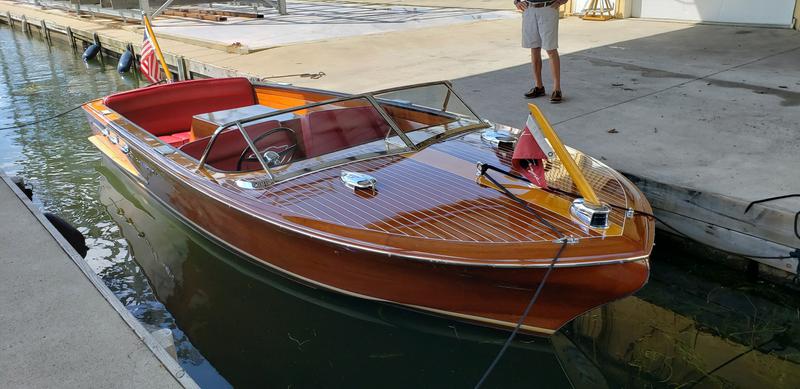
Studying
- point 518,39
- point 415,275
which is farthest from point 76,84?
point 415,275

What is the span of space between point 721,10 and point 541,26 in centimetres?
572

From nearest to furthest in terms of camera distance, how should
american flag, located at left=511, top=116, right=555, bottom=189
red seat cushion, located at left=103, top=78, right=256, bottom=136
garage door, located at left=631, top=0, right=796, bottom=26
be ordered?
1. american flag, located at left=511, top=116, right=555, bottom=189
2. red seat cushion, located at left=103, top=78, right=256, bottom=136
3. garage door, located at left=631, top=0, right=796, bottom=26

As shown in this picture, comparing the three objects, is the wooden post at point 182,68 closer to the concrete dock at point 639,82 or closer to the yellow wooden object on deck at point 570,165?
the concrete dock at point 639,82

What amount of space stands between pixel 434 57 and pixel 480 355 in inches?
259

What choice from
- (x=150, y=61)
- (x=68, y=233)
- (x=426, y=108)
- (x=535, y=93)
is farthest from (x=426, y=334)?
(x=150, y=61)

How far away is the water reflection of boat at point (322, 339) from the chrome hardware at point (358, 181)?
68 centimetres

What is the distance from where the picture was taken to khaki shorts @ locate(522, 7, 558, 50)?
6242 millimetres

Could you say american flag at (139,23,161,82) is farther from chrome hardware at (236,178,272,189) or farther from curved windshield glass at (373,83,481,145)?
chrome hardware at (236,178,272,189)

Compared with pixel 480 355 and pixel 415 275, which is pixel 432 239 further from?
pixel 480 355

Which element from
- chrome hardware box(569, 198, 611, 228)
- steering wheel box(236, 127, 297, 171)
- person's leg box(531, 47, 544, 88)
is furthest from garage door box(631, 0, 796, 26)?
steering wheel box(236, 127, 297, 171)

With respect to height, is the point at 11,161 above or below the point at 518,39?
below

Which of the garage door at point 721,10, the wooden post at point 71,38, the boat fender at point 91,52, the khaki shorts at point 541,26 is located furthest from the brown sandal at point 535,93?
the wooden post at point 71,38

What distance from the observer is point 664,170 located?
445 cm

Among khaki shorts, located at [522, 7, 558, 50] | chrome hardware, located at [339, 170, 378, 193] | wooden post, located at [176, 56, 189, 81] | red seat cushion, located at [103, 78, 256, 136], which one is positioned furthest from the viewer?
wooden post, located at [176, 56, 189, 81]
